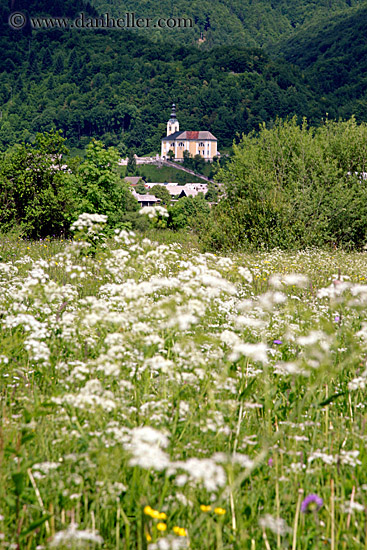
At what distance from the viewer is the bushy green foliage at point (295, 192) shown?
646 inches

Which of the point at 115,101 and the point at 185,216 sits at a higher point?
the point at 115,101

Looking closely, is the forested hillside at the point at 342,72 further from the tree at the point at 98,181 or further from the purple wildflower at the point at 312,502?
the purple wildflower at the point at 312,502

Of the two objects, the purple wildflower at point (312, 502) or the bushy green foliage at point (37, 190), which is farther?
the bushy green foliage at point (37, 190)

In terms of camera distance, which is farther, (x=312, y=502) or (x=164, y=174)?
(x=164, y=174)

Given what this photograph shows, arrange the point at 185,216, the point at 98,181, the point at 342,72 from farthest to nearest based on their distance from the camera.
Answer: the point at 342,72 → the point at 185,216 → the point at 98,181

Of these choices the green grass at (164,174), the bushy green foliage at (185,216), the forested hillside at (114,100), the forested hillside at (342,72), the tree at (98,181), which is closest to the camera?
the tree at (98,181)

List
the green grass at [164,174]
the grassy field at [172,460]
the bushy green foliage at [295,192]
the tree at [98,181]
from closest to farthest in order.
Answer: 1. the grassy field at [172,460]
2. the tree at [98,181]
3. the bushy green foliage at [295,192]
4. the green grass at [164,174]

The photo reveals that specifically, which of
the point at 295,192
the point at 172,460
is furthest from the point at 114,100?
the point at 172,460

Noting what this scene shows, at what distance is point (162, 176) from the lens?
6230 inches

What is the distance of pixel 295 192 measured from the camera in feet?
56.1

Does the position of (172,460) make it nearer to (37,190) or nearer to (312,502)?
(312,502)

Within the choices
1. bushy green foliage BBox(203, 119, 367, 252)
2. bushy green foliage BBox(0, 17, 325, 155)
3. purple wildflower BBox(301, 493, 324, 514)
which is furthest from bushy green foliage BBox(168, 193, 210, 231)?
bushy green foliage BBox(0, 17, 325, 155)

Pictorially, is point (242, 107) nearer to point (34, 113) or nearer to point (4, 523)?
point (34, 113)

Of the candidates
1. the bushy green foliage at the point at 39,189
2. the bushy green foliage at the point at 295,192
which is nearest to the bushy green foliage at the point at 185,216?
the bushy green foliage at the point at 295,192
